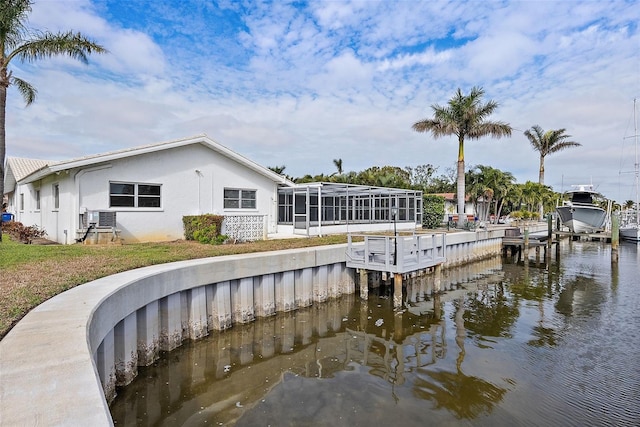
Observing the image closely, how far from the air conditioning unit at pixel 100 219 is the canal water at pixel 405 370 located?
752 centimetres

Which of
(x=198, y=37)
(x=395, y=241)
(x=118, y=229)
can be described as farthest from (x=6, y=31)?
(x=395, y=241)

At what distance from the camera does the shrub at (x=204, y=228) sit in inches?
599

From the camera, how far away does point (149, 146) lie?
574 inches

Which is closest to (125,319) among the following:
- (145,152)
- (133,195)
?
(133,195)

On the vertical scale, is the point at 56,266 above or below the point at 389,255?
above

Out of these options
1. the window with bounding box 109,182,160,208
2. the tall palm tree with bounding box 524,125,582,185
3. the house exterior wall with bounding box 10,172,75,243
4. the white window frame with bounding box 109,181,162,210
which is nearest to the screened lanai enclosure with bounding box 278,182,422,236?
the white window frame with bounding box 109,181,162,210

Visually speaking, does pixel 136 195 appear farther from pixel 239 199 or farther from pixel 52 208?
pixel 239 199

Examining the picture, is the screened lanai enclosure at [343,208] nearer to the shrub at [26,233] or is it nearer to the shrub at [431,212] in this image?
the shrub at [431,212]

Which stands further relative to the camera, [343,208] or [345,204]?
[345,204]

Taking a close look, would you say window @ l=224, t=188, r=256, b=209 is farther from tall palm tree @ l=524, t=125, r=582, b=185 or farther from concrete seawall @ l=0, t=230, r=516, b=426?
tall palm tree @ l=524, t=125, r=582, b=185

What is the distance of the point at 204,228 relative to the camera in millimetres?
15438

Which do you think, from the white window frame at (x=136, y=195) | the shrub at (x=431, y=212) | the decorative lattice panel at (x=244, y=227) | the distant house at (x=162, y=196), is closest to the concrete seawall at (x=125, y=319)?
the distant house at (x=162, y=196)

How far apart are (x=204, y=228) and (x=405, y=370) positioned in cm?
1043

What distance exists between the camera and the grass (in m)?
6.06
